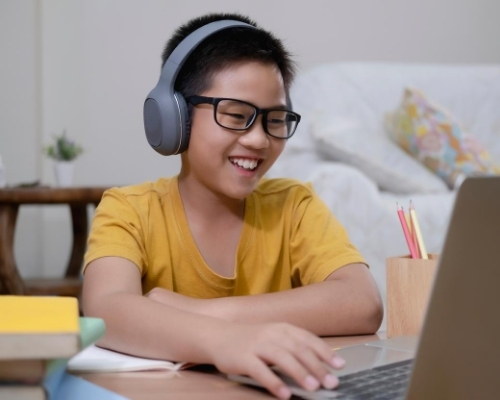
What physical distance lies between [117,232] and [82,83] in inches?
86.8

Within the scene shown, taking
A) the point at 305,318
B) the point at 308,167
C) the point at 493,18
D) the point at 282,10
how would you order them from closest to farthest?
the point at 305,318
the point at 308,167
the point at 282,10
the point at 493,18

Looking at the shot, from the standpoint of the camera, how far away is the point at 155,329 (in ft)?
2.22

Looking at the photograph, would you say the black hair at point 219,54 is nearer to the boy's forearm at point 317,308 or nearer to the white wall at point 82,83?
the boy's forearm at point 317,308

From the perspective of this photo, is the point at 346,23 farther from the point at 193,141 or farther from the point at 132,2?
the point at 193,141

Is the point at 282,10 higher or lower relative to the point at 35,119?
higher

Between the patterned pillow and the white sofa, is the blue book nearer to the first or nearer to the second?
the white sofa

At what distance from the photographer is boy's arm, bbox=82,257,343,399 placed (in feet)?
1.72

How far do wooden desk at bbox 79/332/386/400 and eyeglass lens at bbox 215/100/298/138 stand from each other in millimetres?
422

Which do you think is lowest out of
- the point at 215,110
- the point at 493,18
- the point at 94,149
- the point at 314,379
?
the point at 94,149

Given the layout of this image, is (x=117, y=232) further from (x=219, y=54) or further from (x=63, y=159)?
(x=63, y=159)

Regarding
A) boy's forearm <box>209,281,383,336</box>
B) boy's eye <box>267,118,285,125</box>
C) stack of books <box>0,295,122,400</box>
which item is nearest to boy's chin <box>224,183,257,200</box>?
boy's eye <box>267,118,285,125</box>

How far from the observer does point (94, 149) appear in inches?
120

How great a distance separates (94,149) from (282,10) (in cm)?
105

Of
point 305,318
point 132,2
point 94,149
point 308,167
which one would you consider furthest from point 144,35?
point 305,318
